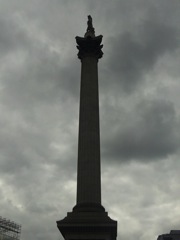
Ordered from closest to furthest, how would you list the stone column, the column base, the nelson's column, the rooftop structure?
the column base, the nelson's column, the stone column, the rooftop structure

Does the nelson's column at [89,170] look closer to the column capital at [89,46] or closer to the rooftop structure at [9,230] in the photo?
the column capital at [89,46]

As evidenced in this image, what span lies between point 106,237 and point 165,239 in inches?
3280

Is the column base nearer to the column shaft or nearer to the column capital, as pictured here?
the column shaft

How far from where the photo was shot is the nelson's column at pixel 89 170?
36.8 metres

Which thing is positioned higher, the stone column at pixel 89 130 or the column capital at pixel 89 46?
the column capital at pixel 89 46

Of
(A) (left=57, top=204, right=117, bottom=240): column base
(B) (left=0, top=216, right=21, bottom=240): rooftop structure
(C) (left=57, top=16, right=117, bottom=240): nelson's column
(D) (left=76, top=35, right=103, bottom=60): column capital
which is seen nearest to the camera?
(A) (left=57, top=204, right=117, bottom=240): column base

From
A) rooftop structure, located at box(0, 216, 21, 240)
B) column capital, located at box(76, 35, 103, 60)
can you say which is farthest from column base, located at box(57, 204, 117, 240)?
rooftop structure, located at box(0, 216, 21, 240)

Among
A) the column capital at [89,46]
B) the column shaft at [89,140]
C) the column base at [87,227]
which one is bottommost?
the column base at [87,227]

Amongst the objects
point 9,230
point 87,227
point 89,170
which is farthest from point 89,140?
point 9,230

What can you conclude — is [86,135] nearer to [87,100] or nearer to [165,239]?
[87,100]

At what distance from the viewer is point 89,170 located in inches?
1609

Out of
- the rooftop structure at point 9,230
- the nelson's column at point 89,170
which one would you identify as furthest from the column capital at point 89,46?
the rooftop structure at point 9,230

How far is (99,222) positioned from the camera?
36.8 metres

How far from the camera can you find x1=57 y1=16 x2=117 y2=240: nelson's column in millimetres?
36812
